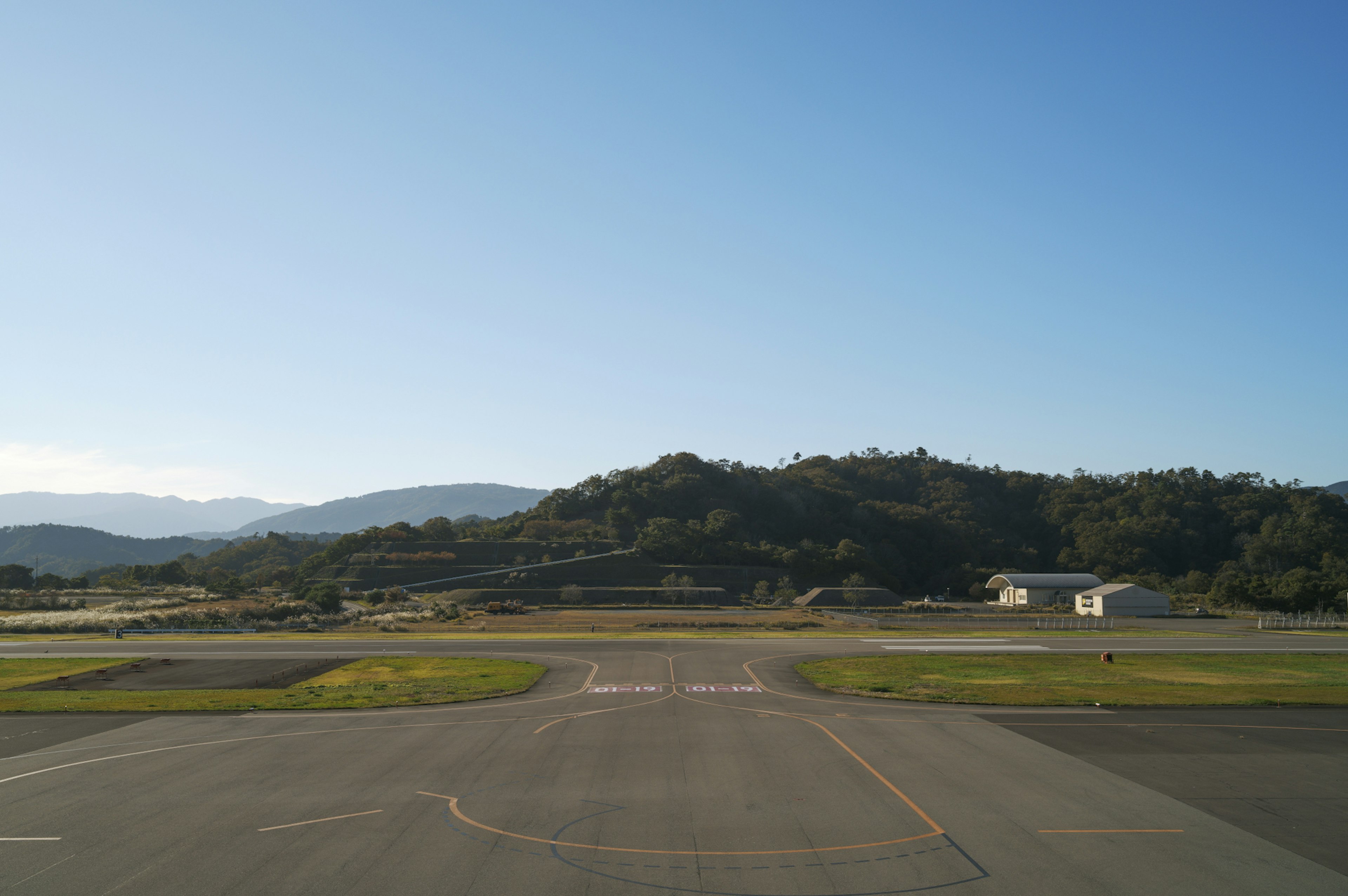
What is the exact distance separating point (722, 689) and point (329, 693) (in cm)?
2098

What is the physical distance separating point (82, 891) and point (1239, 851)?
26.5 metres

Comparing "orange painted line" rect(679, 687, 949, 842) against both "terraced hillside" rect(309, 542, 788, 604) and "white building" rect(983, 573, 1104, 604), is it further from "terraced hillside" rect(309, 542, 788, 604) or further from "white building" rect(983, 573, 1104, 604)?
"white building" rect(983, 573, 1104, 604)

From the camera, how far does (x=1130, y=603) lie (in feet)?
368

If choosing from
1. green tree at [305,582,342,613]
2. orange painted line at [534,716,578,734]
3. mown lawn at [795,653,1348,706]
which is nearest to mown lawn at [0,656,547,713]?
orange painted line at [534,716,578,734]

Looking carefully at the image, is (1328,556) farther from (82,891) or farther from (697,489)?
(82,891)

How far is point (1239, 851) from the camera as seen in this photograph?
1788 cm

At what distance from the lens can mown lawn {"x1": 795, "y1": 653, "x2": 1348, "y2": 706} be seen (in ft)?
123

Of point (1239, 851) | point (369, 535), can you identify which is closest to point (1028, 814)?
point (1239, 851)

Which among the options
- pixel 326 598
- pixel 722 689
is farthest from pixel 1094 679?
pixel 326 598

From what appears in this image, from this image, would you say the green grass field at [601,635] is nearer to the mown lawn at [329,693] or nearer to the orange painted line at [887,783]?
the mown lawn at [329,693]

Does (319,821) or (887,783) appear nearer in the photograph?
(319,821)

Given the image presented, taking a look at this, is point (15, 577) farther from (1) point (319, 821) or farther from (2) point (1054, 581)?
(2) point (1054, 581)

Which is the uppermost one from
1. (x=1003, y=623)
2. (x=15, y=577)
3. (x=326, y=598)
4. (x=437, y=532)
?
(x=437, y=532)

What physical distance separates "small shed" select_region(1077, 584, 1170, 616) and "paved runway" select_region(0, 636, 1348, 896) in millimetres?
86717
